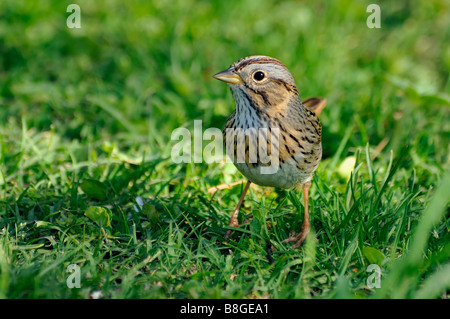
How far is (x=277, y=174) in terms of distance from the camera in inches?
139

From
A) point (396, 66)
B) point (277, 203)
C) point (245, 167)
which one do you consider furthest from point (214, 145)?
point (396, 66)

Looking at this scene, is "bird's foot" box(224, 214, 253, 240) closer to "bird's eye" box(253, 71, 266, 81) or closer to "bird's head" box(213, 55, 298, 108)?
"bird's head" box(213, 55, 298, 108)

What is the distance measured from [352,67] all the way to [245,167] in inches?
125

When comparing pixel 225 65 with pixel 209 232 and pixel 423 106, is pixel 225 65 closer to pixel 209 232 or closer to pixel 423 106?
pixel 423 106

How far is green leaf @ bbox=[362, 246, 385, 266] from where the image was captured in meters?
3.23

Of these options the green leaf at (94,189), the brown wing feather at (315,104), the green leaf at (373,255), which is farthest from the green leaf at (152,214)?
the brown wing feather at (315,104)

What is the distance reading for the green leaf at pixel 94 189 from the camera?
3926 millimetres

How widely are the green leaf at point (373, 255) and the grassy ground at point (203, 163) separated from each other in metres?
0.02

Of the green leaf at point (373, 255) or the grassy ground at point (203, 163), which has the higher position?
the grassy ground at point (203, 163)

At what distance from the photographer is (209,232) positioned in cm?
362

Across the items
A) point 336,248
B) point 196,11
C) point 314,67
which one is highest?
point 196,11

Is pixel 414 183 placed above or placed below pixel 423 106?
below

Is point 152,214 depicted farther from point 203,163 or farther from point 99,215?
point 203,163

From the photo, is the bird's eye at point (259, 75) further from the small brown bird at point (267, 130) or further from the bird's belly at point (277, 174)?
the bird's belly at point (277, 174)
